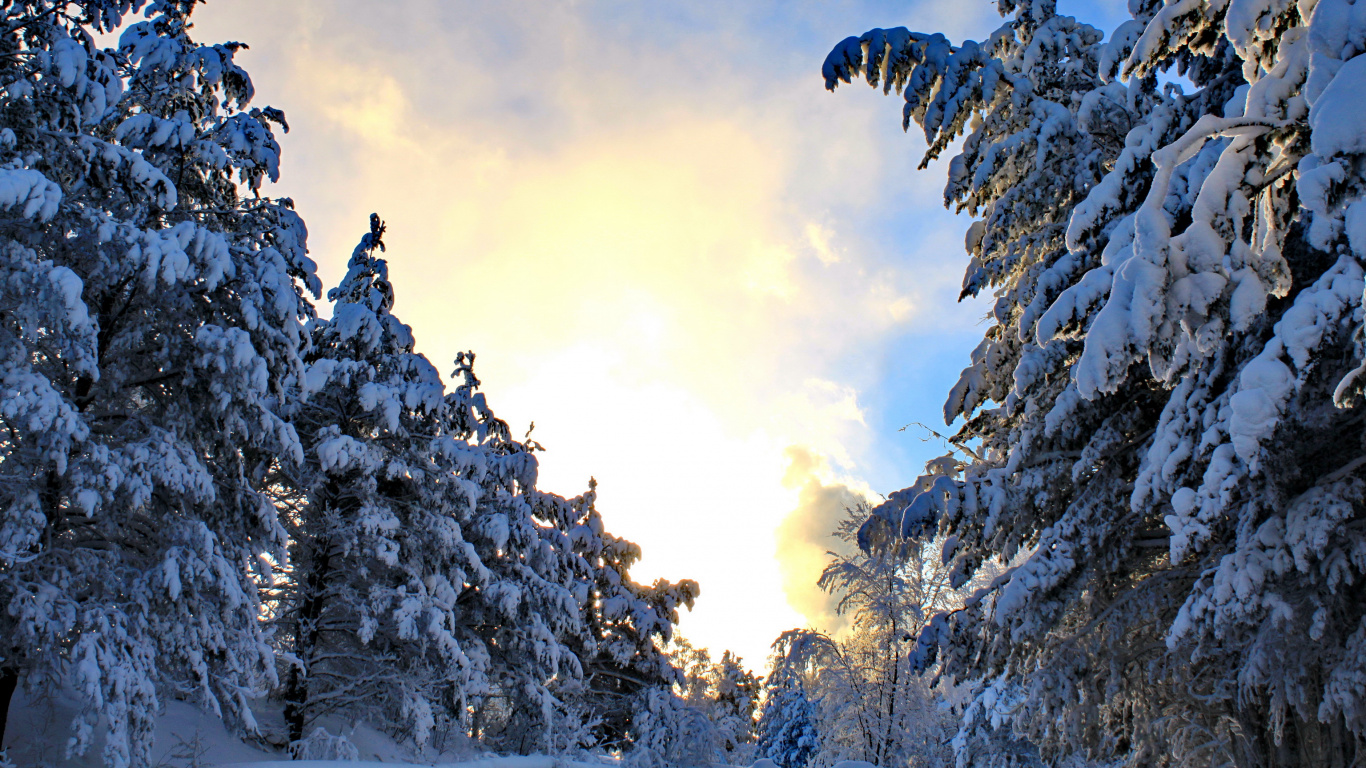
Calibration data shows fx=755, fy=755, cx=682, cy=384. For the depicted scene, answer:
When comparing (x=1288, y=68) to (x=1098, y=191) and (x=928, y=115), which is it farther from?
(x=928, y=115)

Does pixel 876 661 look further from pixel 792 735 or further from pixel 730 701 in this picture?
pixel 792 735

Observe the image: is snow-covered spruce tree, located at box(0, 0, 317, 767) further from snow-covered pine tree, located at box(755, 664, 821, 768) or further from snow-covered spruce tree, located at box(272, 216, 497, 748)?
snow-covered pine tree, located at box(755, 664, 821, 768)

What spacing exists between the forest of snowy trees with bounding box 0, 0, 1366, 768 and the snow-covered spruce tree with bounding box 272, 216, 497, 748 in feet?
0.29

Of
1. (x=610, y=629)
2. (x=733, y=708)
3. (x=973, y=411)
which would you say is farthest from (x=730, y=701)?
(x=973, y=411)

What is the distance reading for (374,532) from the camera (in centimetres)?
1304

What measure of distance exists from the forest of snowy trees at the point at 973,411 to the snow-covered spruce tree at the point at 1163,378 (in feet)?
0.09

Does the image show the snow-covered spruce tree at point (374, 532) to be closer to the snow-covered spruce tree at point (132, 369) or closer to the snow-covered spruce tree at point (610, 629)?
the snow-covered spruce tree at point (132, 369)

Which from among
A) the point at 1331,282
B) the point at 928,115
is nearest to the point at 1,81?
the point at 928,115

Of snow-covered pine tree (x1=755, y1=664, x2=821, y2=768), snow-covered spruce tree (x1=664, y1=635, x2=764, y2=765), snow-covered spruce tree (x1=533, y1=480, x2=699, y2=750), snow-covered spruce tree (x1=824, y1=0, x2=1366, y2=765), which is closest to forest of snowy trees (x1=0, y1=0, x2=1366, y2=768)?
snow-covered spruce tree (x1=824, y1=0, x2=1366, y2=765)

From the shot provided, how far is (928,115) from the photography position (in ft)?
24.0

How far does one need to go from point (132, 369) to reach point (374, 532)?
4624 mm

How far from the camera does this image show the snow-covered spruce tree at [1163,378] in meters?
3.03

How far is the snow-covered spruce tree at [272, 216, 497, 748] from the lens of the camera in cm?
1300

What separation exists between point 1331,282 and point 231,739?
44.7 ft
